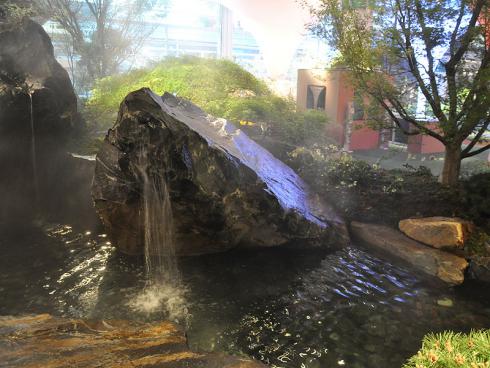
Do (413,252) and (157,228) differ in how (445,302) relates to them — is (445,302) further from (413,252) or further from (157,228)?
(157,228)

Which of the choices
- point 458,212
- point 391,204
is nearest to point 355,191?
point 391,204

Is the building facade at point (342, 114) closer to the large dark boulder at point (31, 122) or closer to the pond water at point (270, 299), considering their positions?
the pond water at point (270, 299)

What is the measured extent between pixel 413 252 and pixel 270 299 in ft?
8.66

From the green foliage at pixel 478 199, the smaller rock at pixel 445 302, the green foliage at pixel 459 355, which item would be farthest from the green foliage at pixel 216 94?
the green foliage at pixel 459 355

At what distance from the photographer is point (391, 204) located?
22.9 ft

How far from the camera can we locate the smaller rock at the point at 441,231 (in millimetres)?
5855

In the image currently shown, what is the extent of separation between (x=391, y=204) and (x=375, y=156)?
6.43 meters

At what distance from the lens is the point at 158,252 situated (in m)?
5.90

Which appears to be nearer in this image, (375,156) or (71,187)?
(71,187)

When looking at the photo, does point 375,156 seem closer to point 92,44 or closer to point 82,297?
point 82,297

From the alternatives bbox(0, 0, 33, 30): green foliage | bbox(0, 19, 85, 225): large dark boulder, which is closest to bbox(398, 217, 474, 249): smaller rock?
bbox(0, 19, 85, 225): large dark boulder

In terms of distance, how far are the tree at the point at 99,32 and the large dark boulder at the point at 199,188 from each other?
12.8 m

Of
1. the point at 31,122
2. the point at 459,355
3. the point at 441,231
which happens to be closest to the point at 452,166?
the point at 441,231

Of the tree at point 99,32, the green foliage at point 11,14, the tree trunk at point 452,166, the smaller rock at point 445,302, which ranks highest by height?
the tree at point 99,32
